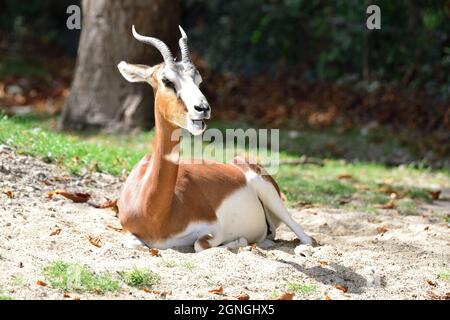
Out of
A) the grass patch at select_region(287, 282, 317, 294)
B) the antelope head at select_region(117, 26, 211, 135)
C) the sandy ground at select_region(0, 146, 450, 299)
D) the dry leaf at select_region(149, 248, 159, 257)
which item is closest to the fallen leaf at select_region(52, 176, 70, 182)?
the sandy ground at select_region(0, 146, 450, 299)

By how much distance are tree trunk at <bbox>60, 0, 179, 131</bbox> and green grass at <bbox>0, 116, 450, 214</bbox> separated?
301 mm

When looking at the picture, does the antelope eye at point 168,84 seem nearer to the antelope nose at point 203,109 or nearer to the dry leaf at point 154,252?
the antelope nose at point 203,109

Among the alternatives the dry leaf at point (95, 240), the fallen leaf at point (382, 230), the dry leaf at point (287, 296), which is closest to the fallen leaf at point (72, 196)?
the dry leaf at point (95, 240)

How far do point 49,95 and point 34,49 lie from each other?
9.41 ft

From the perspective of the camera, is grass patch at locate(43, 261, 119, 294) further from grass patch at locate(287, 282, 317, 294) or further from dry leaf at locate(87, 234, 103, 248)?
grass patch at locate(287, 282, 317, 294)

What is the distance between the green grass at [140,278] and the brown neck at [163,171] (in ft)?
2.40

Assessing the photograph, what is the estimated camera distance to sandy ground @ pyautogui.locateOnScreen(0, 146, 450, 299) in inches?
196

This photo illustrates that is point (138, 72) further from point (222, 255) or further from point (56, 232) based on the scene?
point (222, 255)

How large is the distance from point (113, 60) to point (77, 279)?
20.4 ft

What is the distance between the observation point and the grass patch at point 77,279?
478 centimetres

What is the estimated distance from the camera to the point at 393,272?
547 centimetres

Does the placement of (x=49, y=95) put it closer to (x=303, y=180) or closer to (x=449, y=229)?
(x=303, y=180)
